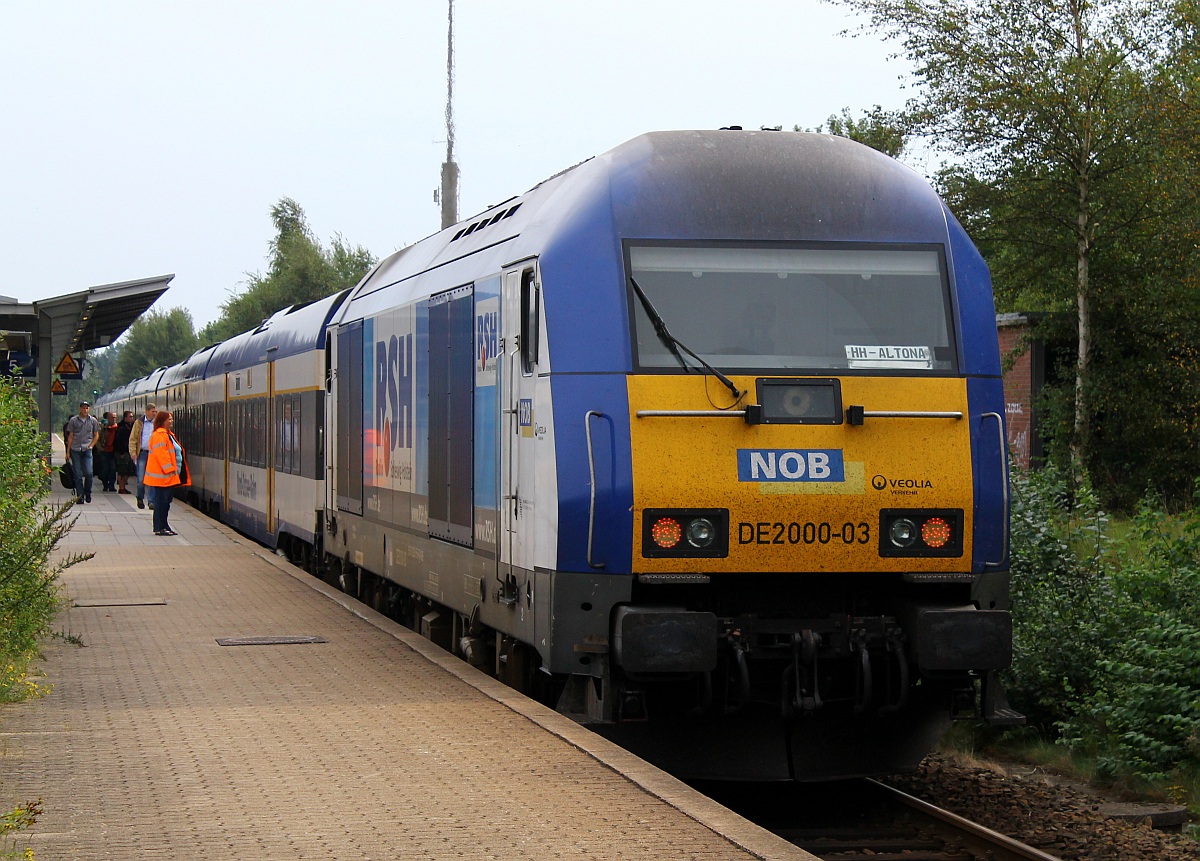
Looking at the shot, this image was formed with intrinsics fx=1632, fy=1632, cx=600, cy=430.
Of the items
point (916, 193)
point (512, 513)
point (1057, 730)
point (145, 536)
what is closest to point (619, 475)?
point (512, 513)

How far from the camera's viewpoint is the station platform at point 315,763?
564 cm

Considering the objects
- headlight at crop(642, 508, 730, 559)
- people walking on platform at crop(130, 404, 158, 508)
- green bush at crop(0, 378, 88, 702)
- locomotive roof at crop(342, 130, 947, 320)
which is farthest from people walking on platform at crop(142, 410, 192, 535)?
headlight at crop(642, 508, 730, 559)

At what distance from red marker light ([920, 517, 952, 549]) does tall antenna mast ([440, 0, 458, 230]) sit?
20007 mm

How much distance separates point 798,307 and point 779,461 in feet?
2.65

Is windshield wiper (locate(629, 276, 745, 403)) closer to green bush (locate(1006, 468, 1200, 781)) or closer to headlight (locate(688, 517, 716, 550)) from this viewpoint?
headlight (locate(688, 517, 716, 550))

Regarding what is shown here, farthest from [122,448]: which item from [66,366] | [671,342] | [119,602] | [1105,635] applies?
[671,342]

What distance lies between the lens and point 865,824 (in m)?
8.02

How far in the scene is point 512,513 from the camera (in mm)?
8422

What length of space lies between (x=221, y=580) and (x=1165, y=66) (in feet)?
48.2

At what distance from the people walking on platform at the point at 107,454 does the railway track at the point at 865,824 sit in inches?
1048

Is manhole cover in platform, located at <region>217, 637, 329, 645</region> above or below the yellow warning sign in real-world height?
below

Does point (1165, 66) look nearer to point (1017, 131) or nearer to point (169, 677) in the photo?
point (1017, 131)

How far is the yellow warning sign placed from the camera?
28.4 m

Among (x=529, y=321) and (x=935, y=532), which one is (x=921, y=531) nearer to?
(x=935, y=532)
